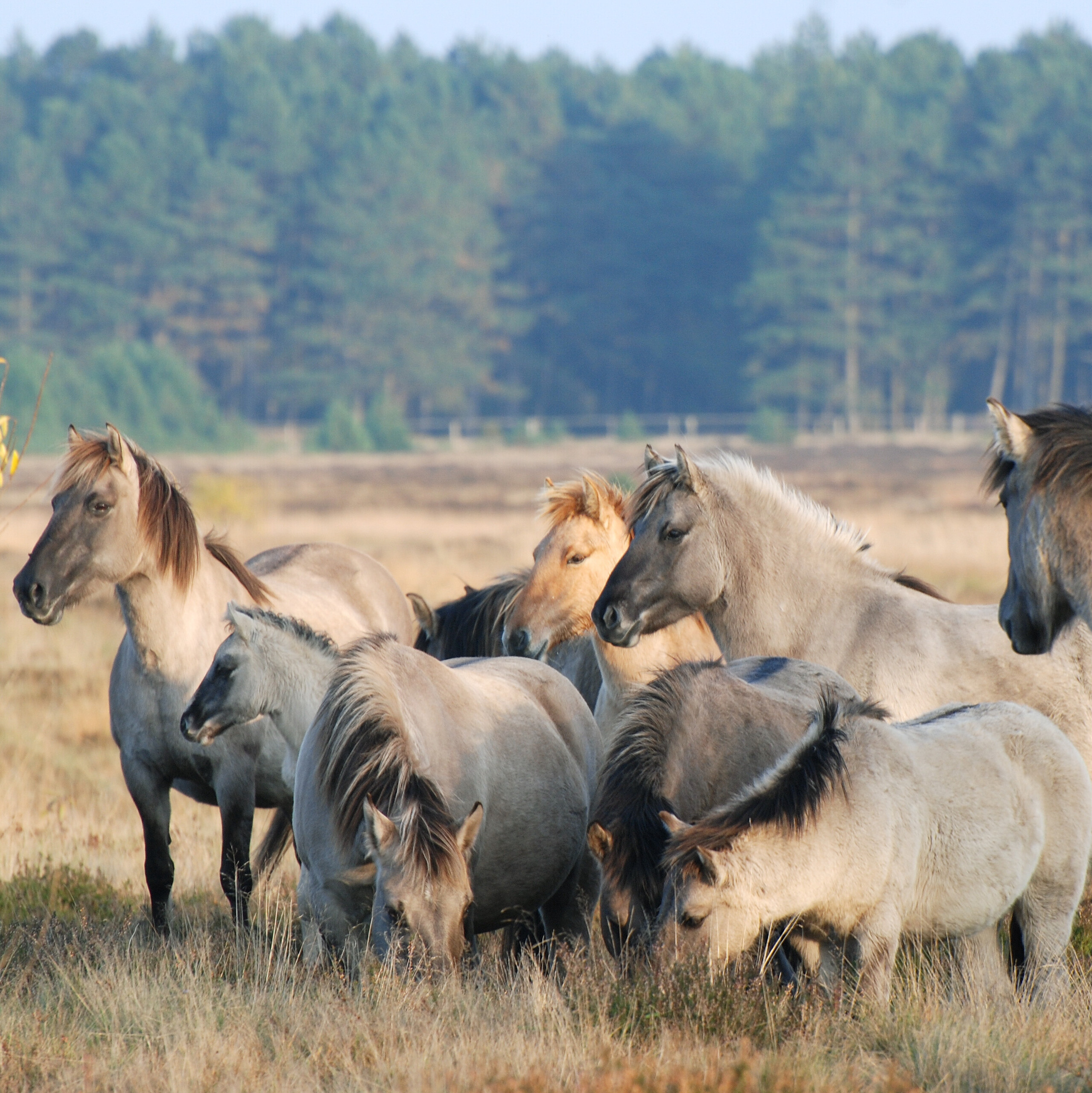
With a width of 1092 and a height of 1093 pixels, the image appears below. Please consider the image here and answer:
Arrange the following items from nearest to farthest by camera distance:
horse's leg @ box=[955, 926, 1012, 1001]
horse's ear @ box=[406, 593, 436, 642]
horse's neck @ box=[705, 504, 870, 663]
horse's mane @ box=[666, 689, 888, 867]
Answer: horse's mane @ box=[666, 689, 888, 867] → horse's leg @ box=[955, 926, 1012, 1001] → horse's neck @ box=[705, 504, 870, 663] → horse's ear @ box=[406, 593, 436, 642]

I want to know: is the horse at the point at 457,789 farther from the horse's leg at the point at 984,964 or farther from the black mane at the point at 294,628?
the horse's leg at the point at 984,964

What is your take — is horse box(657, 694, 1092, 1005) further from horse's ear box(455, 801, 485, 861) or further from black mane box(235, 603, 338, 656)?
black mane box(235, 603, 338, 656)

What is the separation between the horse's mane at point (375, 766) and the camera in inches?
159

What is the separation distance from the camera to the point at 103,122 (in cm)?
7381

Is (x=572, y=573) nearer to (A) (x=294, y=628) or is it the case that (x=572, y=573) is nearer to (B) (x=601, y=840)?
(A) (x=294, y=628)

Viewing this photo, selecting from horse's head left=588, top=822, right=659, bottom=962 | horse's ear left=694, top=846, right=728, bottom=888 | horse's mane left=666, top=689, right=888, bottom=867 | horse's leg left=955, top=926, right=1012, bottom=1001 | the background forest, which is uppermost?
the background forest

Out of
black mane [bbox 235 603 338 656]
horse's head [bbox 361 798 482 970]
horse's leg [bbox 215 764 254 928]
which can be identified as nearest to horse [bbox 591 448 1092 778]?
black mane [bbox 235 603 338 656]

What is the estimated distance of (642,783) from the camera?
418cm

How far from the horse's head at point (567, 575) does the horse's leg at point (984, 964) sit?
93.3 inches

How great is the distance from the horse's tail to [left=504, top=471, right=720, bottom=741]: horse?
4.63 ft

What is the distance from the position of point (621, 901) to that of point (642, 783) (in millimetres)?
359

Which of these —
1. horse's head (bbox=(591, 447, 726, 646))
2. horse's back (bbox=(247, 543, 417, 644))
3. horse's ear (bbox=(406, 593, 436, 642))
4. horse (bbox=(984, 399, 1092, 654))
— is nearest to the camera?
horse (bbox=(984, 399, 1092, 654))

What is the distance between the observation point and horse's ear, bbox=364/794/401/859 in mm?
4000

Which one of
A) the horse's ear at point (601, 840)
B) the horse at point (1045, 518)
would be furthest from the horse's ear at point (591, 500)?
the horse's ear at point (601, 840)
